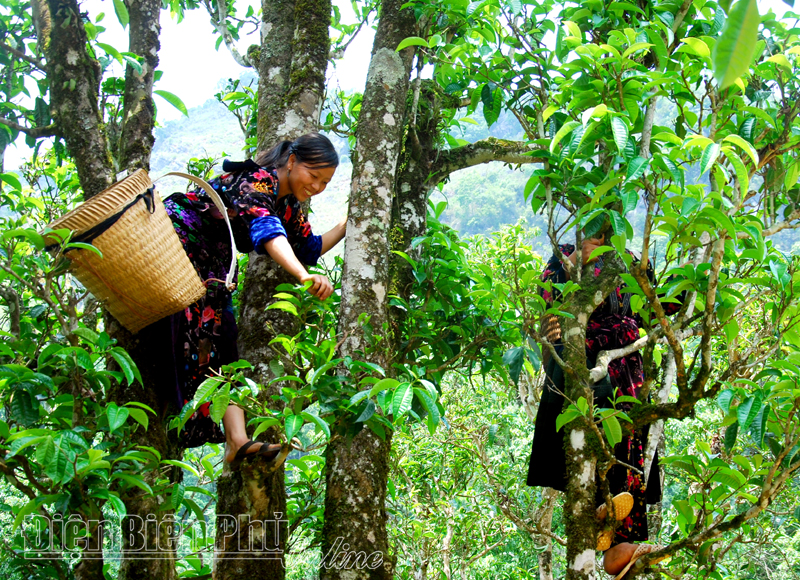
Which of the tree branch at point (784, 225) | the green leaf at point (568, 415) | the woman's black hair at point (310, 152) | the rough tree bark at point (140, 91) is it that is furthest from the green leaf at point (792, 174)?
the rough tree bark at point (140, 91)

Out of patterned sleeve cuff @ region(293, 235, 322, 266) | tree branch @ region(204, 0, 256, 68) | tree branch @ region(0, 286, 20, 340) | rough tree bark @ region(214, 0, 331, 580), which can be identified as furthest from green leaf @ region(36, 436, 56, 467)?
tree branch @ region(204, 0, 256, 68)

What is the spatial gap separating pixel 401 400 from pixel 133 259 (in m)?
0.83

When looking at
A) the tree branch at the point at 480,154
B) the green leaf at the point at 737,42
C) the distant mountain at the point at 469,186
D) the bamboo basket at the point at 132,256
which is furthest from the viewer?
the distant mountain at the point at 469,186

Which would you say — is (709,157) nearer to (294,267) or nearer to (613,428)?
(613,428)

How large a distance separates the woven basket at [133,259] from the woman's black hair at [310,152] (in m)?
0.53

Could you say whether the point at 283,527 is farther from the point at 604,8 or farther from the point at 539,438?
the point at 604,8

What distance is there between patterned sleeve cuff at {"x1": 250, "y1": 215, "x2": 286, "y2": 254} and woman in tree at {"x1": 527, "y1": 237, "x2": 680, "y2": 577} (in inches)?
37.8

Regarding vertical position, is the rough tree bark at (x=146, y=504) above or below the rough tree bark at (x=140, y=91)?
A: below

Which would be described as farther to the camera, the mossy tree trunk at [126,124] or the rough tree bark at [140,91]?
the rough tree bark at [140,91]

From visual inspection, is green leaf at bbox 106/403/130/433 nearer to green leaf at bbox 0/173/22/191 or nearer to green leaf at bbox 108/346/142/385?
green leaf at bbox 108/346/142/385

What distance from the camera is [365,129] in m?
2.10

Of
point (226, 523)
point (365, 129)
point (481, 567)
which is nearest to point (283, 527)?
point (226, 523)

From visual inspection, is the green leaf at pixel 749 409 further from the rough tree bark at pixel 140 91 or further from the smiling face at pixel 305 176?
the rough tree bark at pixel 140 91

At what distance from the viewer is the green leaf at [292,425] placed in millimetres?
1220
